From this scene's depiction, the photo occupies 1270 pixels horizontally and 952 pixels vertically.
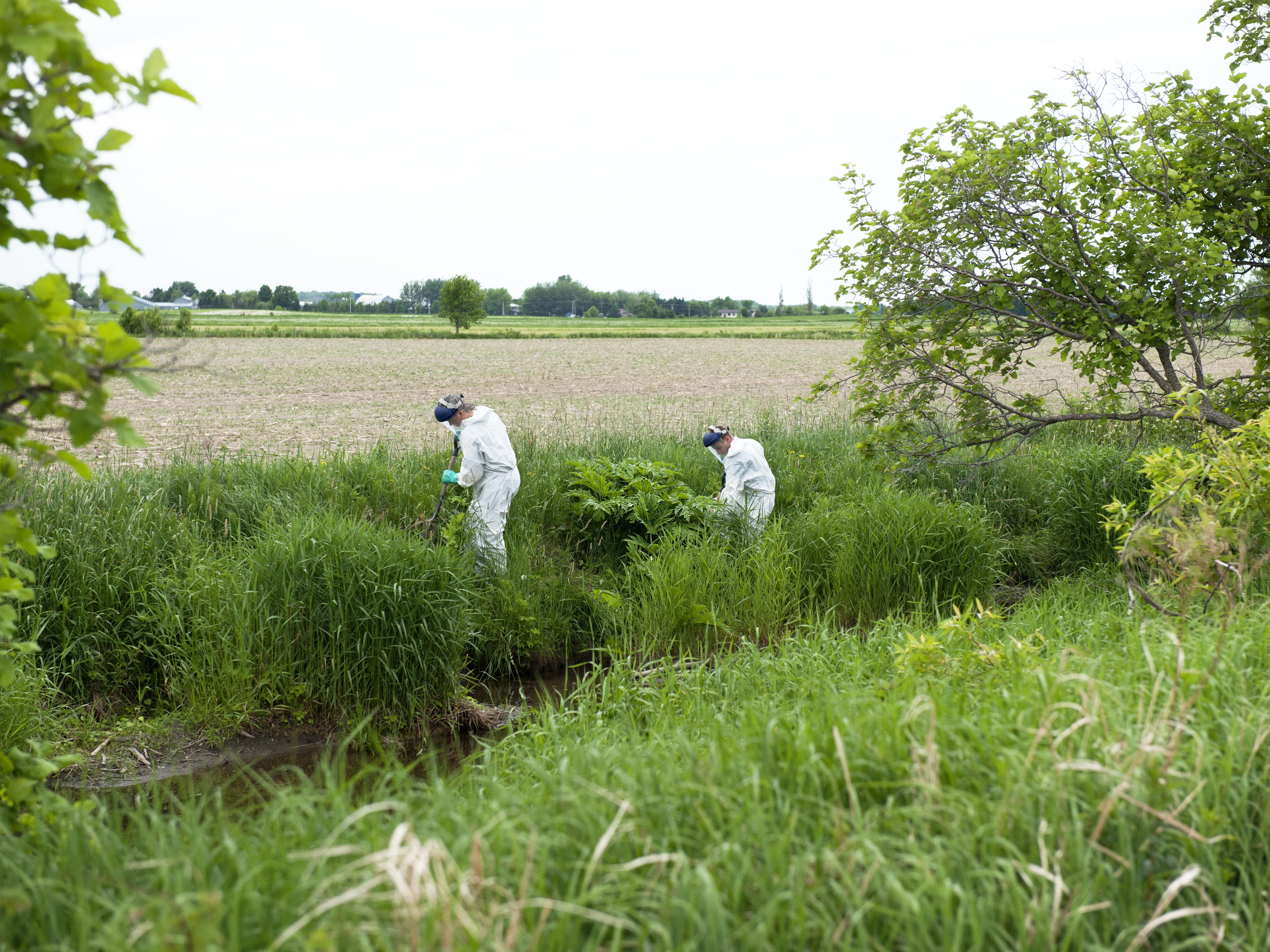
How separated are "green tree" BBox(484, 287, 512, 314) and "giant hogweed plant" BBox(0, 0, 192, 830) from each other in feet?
407

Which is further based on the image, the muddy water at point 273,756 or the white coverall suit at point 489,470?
the white coverall suit at point 489,470

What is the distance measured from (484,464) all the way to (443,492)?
0.46 metres

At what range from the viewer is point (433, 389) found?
2819 centimetres

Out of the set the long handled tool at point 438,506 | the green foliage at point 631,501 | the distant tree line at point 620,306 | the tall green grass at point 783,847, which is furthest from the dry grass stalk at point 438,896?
the distant tree line at point 620,306

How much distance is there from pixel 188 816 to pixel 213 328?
6658 centimetres

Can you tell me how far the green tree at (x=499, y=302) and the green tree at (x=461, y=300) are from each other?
45.3 meters

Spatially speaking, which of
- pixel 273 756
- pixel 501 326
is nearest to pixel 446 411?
pixel 273 756

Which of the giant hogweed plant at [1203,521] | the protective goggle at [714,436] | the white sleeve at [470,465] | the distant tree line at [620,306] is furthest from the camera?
the distant tree line at [620,306]

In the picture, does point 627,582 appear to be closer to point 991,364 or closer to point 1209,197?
point 991,364

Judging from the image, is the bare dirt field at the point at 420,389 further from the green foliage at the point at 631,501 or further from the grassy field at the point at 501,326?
the grassy field at the point at 501,326

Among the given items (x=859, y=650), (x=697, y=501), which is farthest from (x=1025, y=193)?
(x=859, y=650)

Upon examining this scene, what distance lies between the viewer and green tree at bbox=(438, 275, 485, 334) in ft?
251

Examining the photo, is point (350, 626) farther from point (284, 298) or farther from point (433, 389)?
point (284, 298)

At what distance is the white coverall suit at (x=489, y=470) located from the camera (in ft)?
27.9
